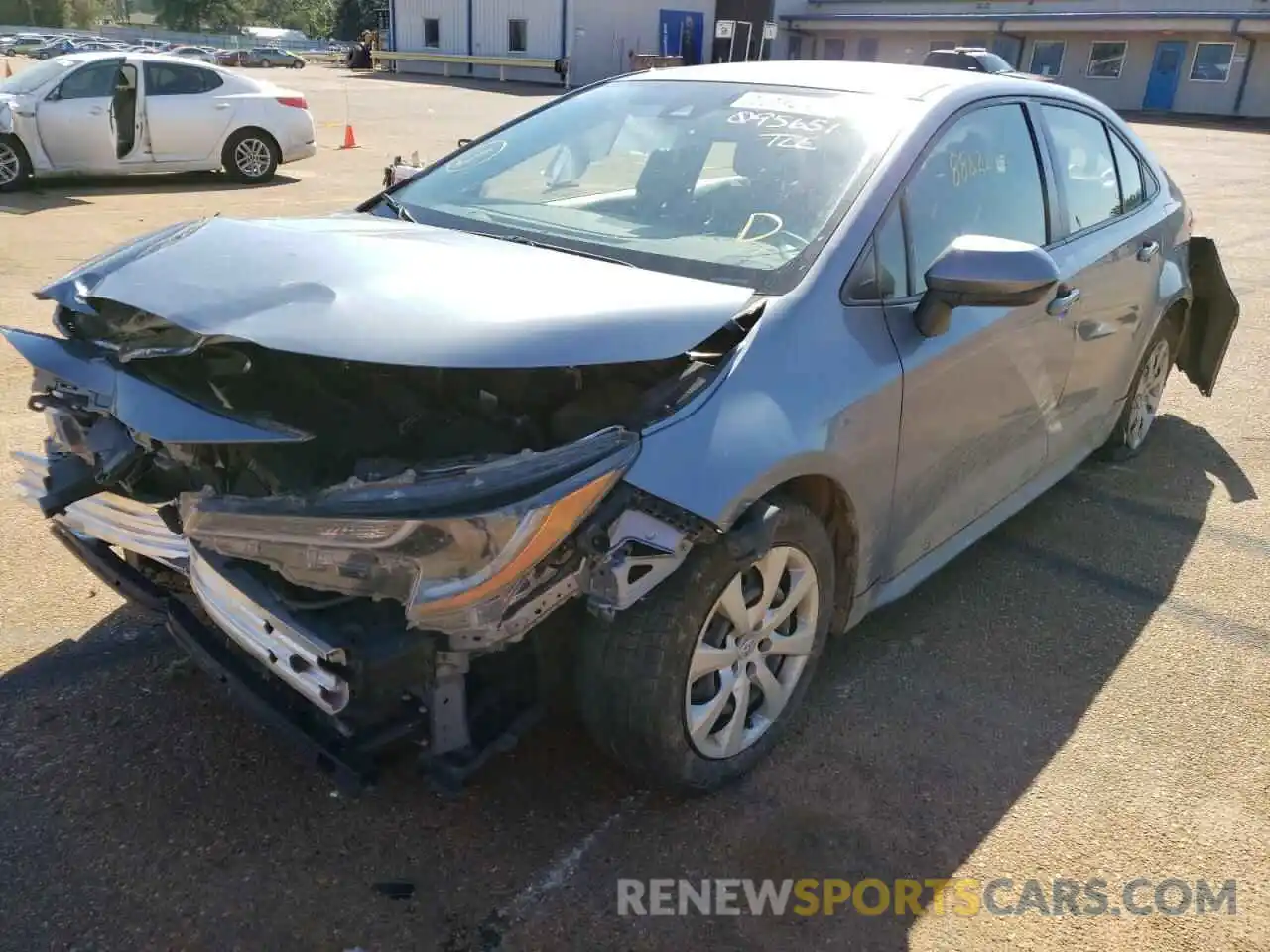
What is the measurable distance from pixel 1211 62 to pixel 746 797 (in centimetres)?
3799

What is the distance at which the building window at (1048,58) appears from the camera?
35906 millimetres

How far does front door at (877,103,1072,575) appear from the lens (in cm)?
291

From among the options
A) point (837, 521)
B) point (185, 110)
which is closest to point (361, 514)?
point (837, 521)

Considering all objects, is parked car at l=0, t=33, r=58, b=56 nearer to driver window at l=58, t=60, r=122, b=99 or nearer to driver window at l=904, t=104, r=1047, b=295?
driver window at l=58, t=60, r=122, b=99

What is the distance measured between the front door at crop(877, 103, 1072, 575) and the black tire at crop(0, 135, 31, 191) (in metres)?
11.3

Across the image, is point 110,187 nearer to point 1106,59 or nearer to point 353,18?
point 1106,59

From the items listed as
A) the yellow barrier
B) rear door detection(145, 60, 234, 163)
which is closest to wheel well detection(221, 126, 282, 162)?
rear door detection(145, 60, 234, 163)

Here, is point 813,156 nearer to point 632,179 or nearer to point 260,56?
point 632,179

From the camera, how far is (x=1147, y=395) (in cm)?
496

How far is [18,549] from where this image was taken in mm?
3713

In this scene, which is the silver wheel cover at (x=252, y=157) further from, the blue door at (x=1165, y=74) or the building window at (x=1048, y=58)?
the blue door at (x=1165, y=74)

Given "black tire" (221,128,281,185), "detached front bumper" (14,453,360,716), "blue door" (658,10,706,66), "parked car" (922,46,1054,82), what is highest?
"blue door" (658,10,706,66)

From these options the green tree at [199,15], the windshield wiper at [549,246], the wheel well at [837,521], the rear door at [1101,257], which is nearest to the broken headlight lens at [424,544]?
the wheel well at [837,521]

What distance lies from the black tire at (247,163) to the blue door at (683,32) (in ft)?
90.7
